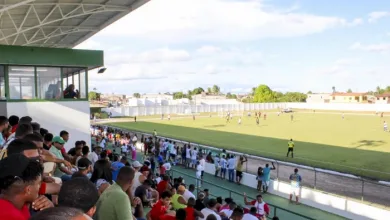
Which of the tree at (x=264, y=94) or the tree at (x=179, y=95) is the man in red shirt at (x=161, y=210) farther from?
the tree at (x=179, y=95)

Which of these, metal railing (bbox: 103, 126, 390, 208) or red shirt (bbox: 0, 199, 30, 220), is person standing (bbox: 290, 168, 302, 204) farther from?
red shirt (bbox: 0, 199, 30, 220)

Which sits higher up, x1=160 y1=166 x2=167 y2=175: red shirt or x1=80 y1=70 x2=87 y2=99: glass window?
x1=80 y1=70 x2=87 y2=99: glass window

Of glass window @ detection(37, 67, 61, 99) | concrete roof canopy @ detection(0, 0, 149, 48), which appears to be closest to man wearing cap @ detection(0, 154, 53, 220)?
glass window @ detection(37, 67, 61, 99)

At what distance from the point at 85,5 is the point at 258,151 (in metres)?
14.0

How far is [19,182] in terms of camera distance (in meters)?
2.18

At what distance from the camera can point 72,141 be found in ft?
47.3

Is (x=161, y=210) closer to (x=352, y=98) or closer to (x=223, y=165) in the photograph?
(x=223, y=165)

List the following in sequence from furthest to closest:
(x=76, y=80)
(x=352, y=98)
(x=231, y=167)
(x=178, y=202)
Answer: (x=352, y=98)
(x=231, y=167)
(x=76, y=80)
(x=178, y=202)

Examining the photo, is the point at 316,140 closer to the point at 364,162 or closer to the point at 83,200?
the point at 364,162

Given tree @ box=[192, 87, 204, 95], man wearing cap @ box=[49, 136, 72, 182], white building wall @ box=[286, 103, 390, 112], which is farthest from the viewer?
tree @ box=[192, 87, 204, 95]

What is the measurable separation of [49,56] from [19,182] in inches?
507

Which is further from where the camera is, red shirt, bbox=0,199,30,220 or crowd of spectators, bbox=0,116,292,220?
crowd of spectators, bbox=0,116,292,220

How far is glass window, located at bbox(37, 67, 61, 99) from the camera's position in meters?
13.9

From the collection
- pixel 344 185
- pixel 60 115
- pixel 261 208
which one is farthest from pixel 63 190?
pixel 344 185
